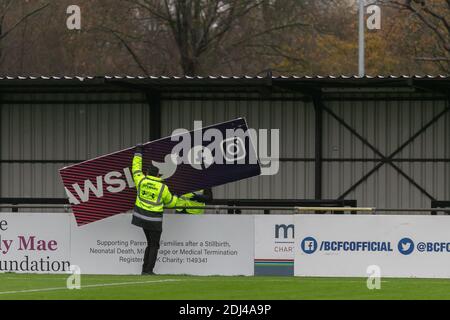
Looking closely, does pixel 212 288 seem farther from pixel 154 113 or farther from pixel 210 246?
pixel 154 113

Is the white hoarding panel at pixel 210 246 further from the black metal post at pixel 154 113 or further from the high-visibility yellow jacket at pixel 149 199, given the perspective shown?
the black metal post at pixel 154 113

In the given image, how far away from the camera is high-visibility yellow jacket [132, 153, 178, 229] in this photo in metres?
22.5

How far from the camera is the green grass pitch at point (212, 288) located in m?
17.5

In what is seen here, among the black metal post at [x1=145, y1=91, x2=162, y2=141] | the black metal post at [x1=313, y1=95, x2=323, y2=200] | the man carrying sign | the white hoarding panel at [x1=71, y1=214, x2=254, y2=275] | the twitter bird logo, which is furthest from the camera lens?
the black metal post at [x1=145, y1=91, x2=162, y2=141]

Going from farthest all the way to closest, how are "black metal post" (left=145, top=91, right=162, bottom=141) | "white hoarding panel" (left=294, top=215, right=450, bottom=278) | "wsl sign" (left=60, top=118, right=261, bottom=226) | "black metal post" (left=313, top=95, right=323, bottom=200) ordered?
"black metal post" (left=145, top=91, right=162, bottom=141) → "black metal post" (left=313, top=95, right=323, bottom=200) → "wsl sign" (left=60, top=118, right=261, bottom=226) → "white hoarding panel" (left=294, top=215, right=450, bottom=278)

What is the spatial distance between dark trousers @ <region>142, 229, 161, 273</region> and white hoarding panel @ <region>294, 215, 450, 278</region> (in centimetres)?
263

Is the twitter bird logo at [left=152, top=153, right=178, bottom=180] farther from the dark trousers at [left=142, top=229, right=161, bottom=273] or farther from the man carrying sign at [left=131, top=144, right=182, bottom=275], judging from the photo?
the dark trousers at [left=142, top=229, right=161, bottom=273]

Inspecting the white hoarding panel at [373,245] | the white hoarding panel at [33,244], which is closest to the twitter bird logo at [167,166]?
the white hoarding panel at [33,244]

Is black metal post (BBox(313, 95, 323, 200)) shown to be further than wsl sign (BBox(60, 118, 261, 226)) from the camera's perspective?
Yes

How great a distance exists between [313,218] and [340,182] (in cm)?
770

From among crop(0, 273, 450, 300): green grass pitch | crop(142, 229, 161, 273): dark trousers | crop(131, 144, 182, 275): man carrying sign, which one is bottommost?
crop(0, 273, 450, 300): green grass pitch

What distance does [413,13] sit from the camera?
4228 cm

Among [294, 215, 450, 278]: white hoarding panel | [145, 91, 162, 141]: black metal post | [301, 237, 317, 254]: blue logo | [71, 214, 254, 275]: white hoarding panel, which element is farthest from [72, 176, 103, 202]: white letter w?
[145, 91, 162, 141]: black metal post

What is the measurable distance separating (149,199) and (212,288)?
4074 mm
